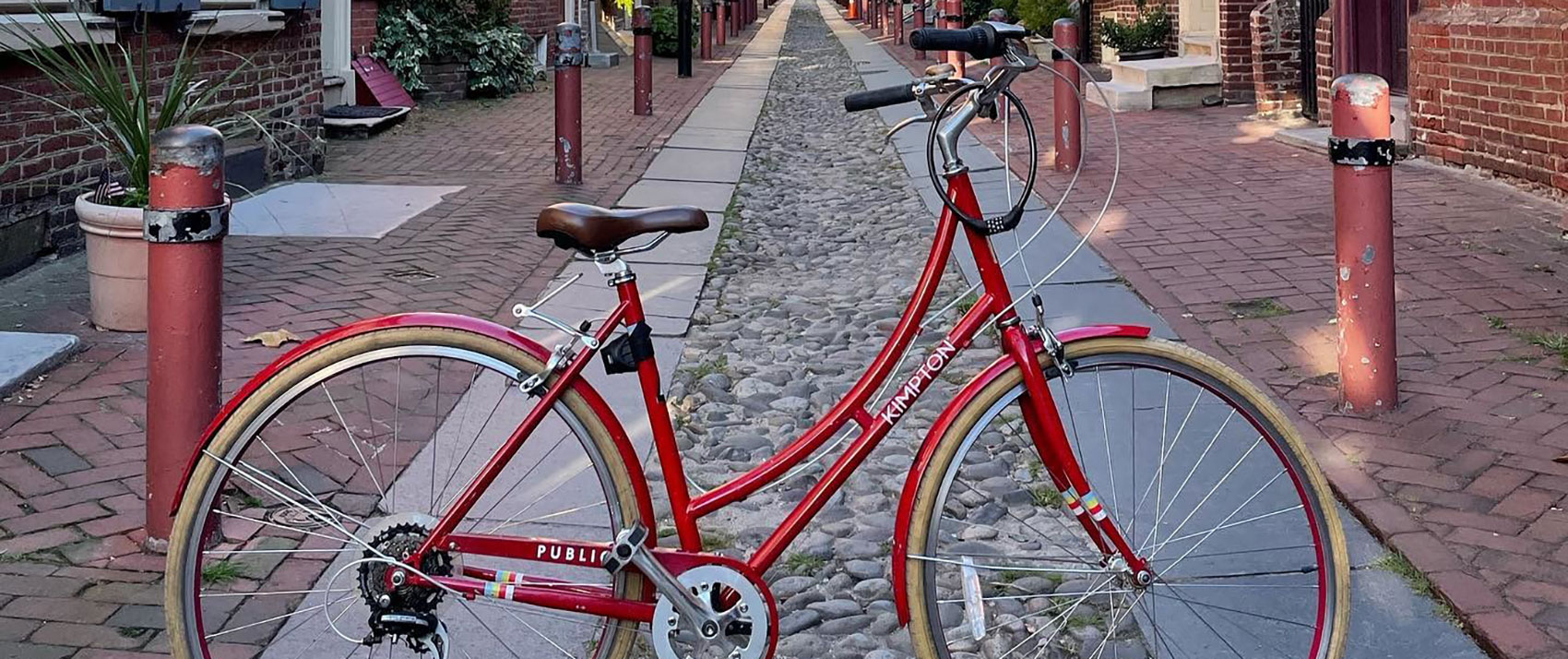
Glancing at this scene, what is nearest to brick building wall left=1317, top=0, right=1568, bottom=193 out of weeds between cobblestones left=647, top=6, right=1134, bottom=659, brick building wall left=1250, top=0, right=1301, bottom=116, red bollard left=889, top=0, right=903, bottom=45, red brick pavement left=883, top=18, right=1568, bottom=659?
red brick pavement left=883, top=18, right=1568, bottom=659

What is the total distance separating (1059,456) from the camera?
2715 mm

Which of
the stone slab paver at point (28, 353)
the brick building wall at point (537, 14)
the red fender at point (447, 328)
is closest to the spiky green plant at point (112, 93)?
the stone slab paver at point (28, 353)

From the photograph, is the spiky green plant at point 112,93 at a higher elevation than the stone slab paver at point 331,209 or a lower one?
higher

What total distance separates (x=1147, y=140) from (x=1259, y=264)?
15.7 feet

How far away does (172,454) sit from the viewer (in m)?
3.55

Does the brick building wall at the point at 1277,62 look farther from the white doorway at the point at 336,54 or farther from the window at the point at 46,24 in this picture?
the window at the point at 46,24

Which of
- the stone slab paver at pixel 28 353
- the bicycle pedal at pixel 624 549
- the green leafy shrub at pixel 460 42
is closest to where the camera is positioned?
the bicycle pedal at pixel 624 549

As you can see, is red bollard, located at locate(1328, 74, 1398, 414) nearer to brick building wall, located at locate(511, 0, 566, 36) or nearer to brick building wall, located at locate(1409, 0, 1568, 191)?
brick building wall, located at locate(1409, 0, 1568, 191)

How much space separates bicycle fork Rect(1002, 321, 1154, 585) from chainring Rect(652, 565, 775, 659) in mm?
541

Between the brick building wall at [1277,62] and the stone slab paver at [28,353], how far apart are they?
378 inches

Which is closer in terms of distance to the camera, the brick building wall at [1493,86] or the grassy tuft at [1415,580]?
the grassy tuft at [1415,580]

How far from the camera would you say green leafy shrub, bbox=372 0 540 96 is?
14.3m

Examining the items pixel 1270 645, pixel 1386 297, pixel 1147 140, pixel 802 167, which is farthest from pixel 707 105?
pixel 1270 645

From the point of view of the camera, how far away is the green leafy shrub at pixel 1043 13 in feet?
61.9
